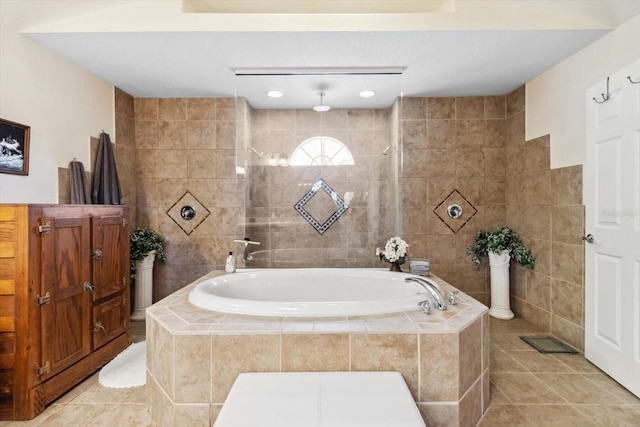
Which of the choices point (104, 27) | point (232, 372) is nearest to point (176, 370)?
point (232, 372)

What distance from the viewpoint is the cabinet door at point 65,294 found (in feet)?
6.26

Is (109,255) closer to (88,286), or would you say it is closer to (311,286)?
(88,286)

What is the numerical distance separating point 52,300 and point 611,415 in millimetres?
3253

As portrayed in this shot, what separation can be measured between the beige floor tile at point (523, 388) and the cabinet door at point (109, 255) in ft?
9.02

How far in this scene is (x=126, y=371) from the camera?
7.57 feet

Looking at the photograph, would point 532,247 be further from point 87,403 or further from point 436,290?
point 87,403

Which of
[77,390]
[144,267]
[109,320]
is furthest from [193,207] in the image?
[77,390]

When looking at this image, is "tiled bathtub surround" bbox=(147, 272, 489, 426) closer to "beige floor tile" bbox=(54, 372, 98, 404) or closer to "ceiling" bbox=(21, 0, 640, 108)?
"beige floor tile" bbox=(54, 372, 98, 404)

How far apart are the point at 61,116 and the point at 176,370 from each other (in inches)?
88.6

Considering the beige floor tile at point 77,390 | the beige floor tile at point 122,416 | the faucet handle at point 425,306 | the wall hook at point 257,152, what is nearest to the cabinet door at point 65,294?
the beige floor tile at point 77,390

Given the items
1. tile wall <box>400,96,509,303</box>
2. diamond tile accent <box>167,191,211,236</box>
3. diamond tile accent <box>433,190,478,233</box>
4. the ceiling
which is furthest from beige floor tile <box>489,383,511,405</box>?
diamond tile accent <box>167,191,211,236</box>

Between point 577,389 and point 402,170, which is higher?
point 402,170

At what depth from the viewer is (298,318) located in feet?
5.88

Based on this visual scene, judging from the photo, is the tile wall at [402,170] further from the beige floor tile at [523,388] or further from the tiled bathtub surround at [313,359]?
the tiled bathtub surround at [313,359]
